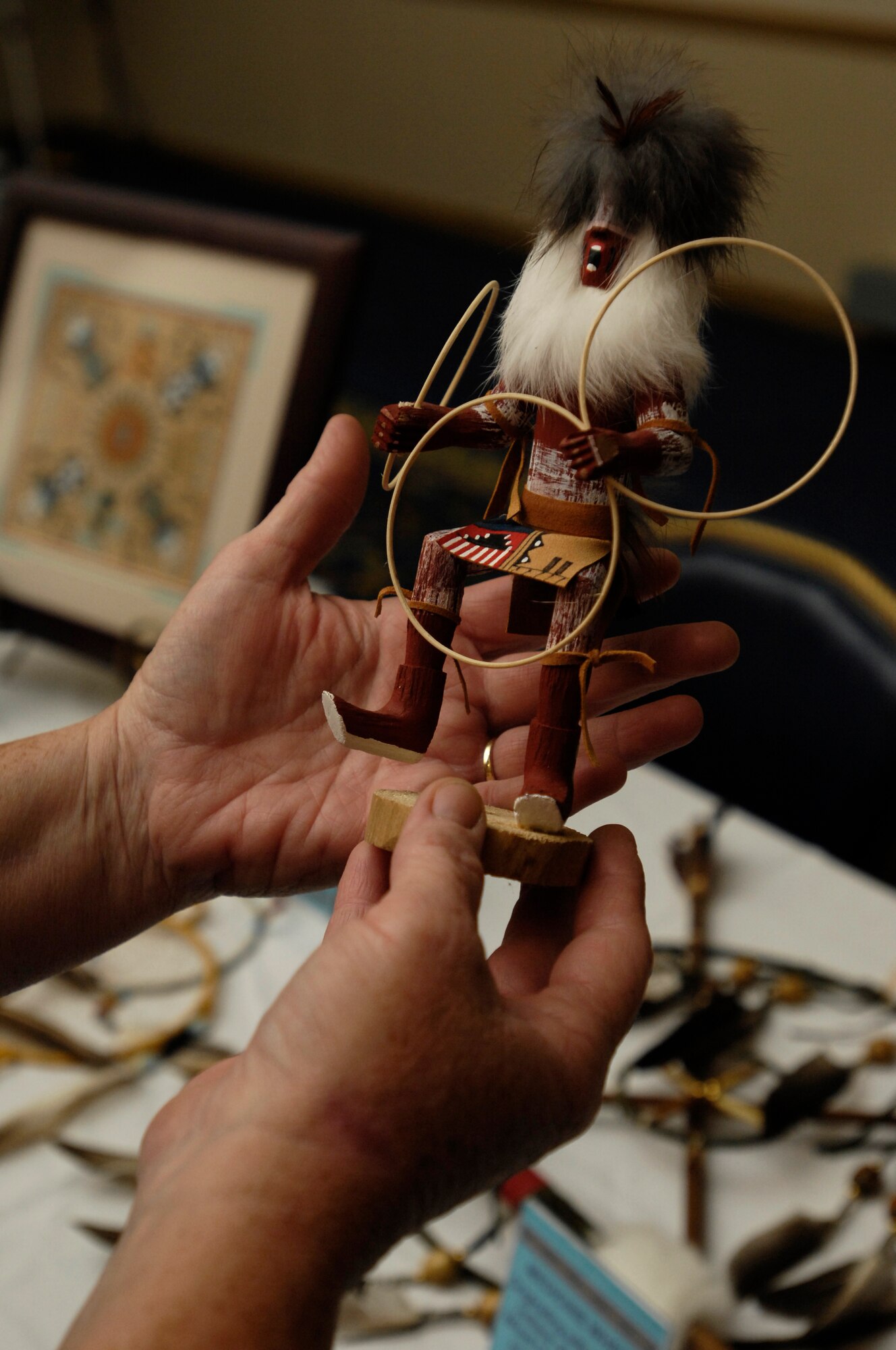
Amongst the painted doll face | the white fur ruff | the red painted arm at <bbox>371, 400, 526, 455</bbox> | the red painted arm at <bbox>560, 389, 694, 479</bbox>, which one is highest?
the painted doll face

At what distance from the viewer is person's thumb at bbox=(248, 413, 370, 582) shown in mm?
585

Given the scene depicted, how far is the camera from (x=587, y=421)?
44cm

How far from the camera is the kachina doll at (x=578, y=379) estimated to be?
45 centimetres

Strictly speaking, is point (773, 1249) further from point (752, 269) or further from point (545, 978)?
point (752, 269)

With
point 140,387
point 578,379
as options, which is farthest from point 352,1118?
point 140,387

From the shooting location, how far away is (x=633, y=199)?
464 mm

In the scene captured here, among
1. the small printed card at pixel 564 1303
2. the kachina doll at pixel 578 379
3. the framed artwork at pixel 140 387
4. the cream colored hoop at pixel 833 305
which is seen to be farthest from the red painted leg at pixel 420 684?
the framed artwork at pixel 140 387

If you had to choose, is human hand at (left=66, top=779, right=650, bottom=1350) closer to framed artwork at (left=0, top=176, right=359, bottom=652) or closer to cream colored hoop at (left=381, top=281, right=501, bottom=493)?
cream colored hoop at (left=381, top=281, right=501, bottom=493)

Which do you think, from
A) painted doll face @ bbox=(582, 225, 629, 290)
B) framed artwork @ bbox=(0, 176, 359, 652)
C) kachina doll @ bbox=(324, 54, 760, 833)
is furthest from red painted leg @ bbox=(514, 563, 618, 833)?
framed artwork @ bbox=(0, 176, 359, 652)

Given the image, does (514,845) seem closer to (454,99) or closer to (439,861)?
(439,861)

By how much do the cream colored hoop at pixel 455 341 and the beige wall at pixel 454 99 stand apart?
37mm

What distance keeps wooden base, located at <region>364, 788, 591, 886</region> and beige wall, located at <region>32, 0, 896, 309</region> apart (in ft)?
0.88

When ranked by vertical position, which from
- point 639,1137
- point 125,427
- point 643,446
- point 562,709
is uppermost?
point 643,446

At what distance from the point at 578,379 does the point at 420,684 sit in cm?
15
